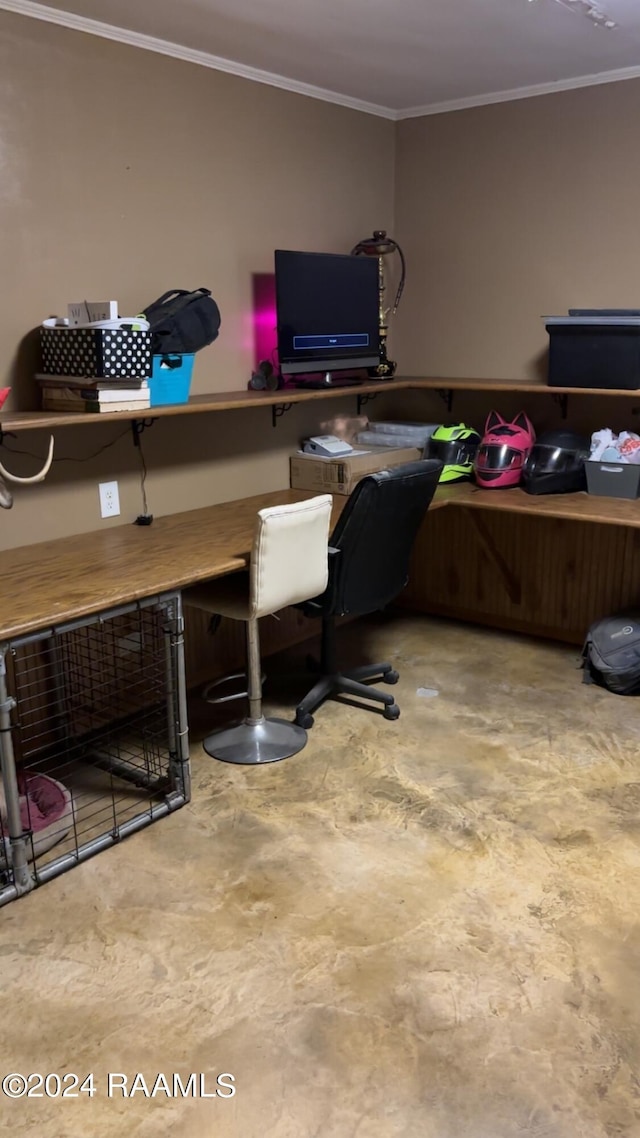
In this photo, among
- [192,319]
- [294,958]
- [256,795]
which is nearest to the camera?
[294,958]

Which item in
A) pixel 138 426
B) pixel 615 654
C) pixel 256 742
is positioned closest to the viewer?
pixel 256 742

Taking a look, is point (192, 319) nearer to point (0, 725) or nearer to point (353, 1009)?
point (0, 725)

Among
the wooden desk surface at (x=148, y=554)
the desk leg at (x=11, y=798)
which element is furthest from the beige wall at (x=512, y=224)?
the desk leg at (x=11, y=798)

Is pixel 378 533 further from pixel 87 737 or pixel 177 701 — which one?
pixel 87 737

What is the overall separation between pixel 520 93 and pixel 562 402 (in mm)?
1293

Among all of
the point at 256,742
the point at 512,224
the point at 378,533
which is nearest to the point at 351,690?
the point at 256,742

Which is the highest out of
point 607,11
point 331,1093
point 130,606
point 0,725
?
point 607,11

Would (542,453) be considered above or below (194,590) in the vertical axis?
above

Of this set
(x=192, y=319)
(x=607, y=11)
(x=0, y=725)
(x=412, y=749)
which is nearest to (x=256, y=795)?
(x=412, y=749)

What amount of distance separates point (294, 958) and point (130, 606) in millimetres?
998

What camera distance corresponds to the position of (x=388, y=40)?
10.0 ft

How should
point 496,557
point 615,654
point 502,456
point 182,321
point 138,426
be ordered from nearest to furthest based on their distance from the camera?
point 182,321
point 138,426
point 615,654
point 502,456
point 496,557

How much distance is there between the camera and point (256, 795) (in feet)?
9.21

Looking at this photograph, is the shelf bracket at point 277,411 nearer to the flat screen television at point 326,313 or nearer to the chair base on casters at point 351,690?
the flat screen television at point 326,313
